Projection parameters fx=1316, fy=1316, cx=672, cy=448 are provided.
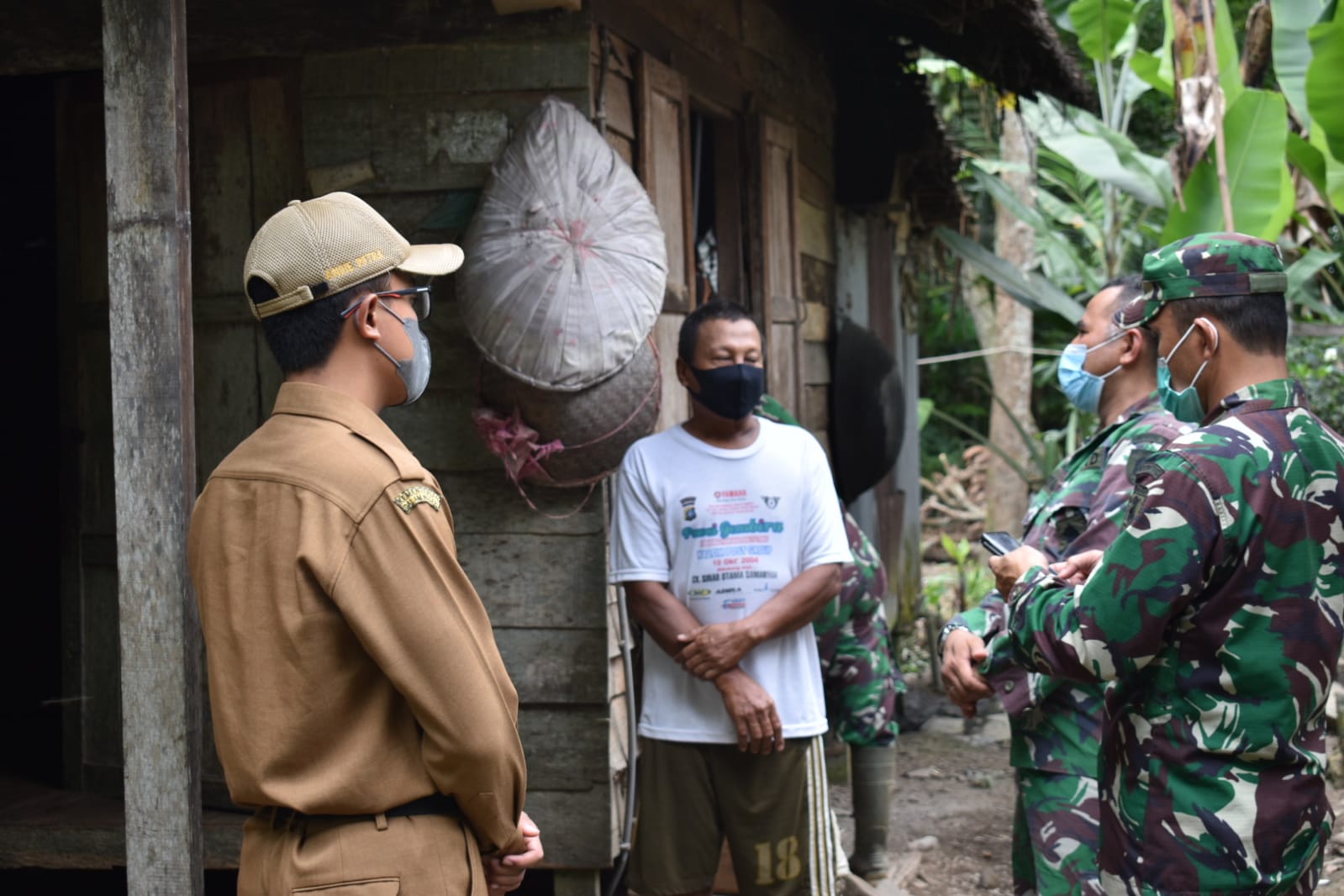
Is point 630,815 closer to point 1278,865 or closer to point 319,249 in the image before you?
point 1278,865

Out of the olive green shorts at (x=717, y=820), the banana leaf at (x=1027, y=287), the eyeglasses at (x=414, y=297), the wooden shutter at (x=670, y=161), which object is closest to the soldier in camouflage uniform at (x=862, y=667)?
the wooden shutter at (x=670, y=161)

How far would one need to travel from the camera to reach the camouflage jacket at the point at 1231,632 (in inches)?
88.9

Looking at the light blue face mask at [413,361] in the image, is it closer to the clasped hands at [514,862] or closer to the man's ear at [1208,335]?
the clasped hands at [514,862]

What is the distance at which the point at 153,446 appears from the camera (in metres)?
2.72

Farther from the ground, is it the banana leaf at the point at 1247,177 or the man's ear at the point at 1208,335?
the banana leaf at the point at 1247,177

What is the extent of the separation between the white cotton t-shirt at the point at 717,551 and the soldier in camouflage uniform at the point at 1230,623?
4.04 feet

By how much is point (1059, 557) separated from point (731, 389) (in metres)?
0.97

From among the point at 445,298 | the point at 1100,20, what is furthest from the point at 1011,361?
the point at 445,298

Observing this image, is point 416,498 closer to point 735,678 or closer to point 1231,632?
point 1231,632

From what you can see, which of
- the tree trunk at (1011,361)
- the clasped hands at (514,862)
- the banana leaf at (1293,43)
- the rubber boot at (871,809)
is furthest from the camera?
the tree trunk at (1011,361)

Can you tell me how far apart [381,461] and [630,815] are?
8.15 ft

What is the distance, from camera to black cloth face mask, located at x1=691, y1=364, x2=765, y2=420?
360 cm

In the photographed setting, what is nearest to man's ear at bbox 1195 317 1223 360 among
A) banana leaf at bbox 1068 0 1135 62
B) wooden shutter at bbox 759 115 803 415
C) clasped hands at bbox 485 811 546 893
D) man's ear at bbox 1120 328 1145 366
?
man's ear at bbox 1120 328 1145 366

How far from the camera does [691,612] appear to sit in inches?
140
